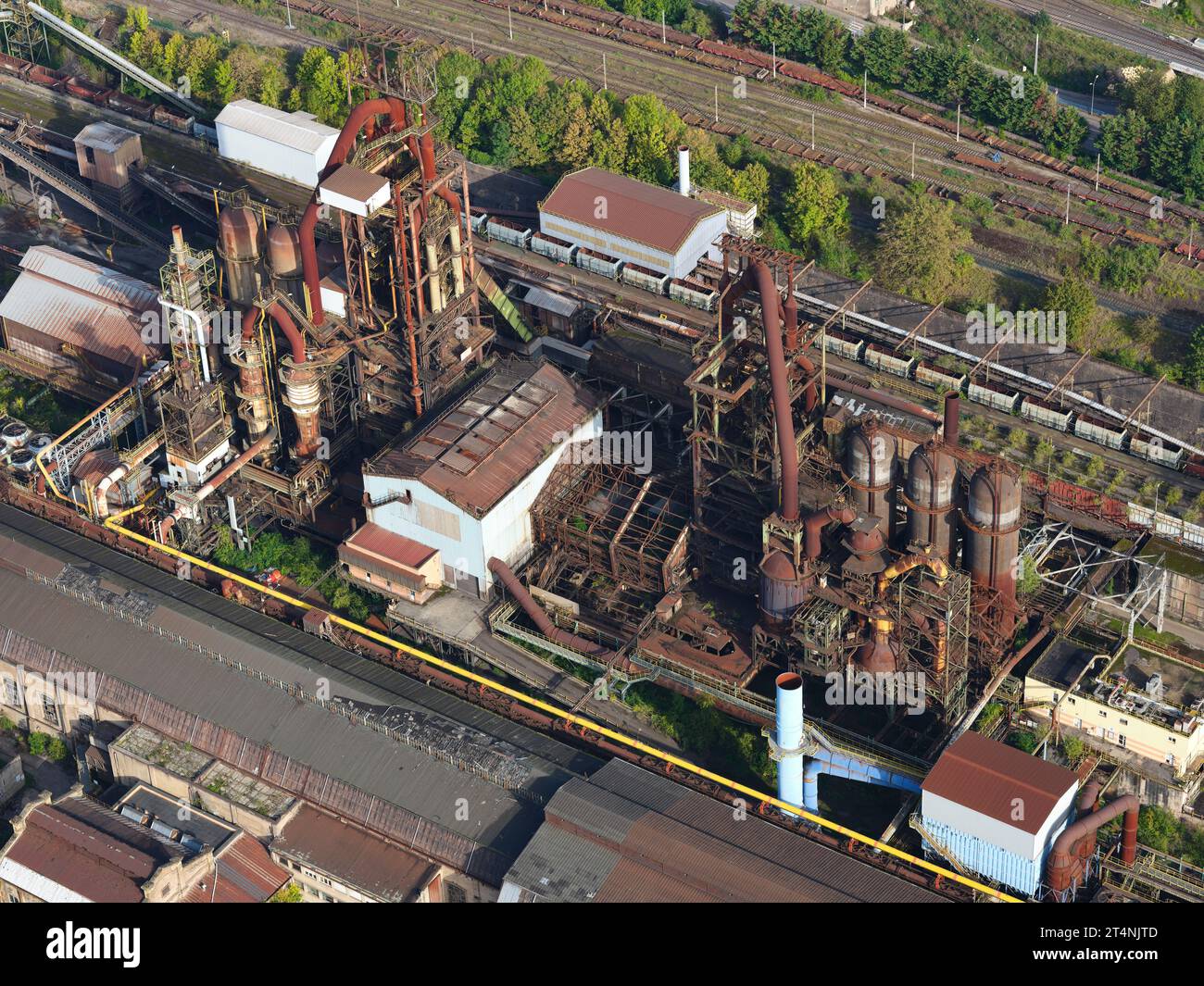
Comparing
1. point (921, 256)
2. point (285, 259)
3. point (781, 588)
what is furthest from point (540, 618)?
point (921, 256)

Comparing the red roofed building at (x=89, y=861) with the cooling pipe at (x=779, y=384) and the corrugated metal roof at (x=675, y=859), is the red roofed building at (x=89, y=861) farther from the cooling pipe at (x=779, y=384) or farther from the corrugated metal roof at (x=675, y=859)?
the cooling pipe at (x=779, y=384)

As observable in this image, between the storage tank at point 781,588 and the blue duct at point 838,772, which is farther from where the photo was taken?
the storage tank at point 781,588

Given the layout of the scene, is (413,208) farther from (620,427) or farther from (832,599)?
(832,599)

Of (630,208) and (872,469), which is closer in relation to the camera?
(872,469)

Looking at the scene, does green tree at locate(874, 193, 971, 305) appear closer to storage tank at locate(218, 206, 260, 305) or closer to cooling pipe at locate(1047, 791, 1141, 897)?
storage tank at locate(218, 206, 260, 305)

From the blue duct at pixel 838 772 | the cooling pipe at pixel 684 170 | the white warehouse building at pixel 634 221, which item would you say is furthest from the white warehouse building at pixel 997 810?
the cooling pipe at pixel 684 170

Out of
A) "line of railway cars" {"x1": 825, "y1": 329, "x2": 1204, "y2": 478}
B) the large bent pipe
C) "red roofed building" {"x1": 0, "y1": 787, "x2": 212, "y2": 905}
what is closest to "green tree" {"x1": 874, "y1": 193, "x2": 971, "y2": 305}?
"line of railway cars" {"x1": 825, "y1": 329, "x2": 1204, "y2": 478}

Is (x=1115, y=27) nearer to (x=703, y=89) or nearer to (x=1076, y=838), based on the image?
(x=703, y=89)
